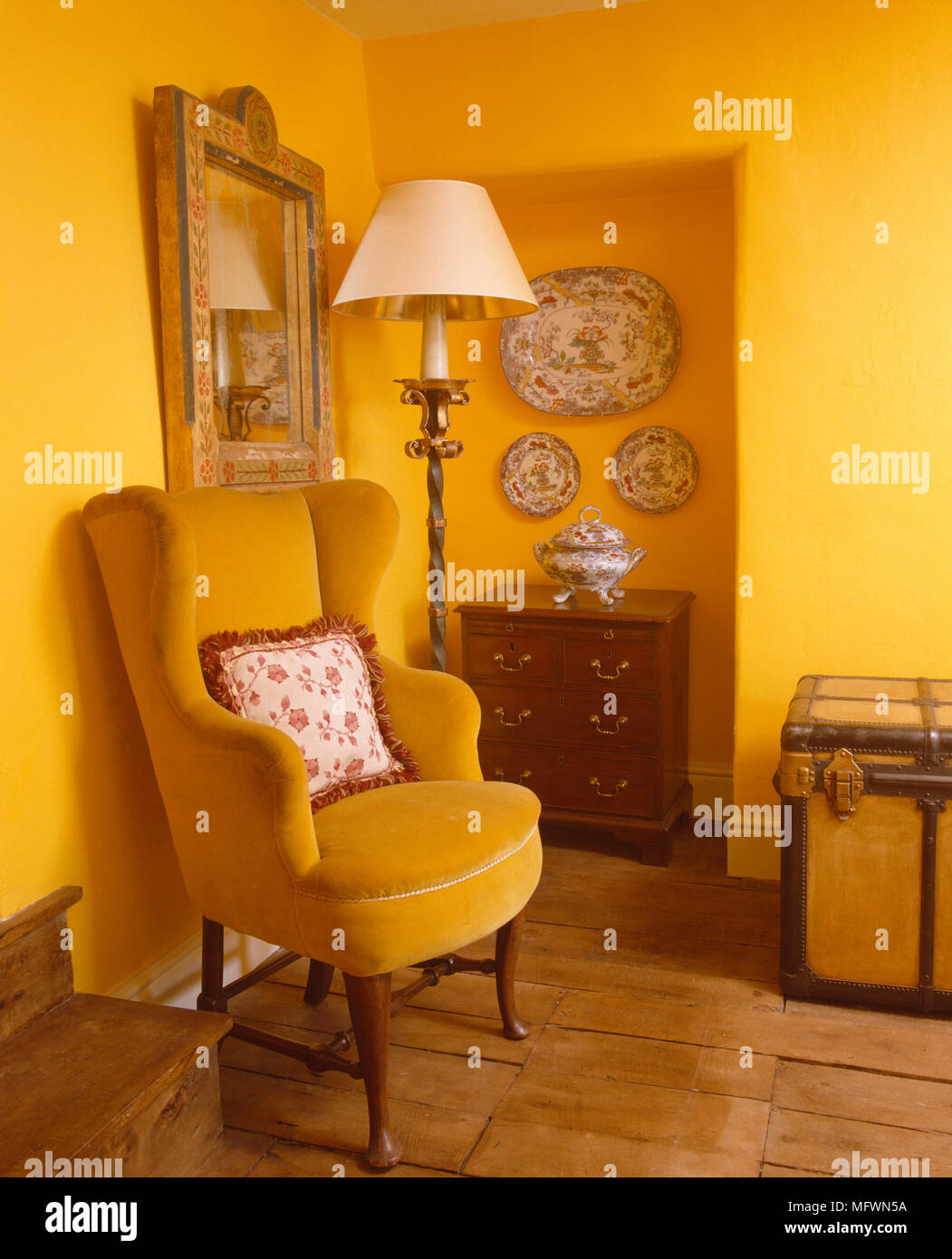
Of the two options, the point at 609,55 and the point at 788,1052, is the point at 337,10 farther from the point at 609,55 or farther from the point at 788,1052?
the point at 788,1052

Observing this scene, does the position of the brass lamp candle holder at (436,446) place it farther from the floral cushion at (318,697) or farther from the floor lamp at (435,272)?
the floral cushion at (318,697)

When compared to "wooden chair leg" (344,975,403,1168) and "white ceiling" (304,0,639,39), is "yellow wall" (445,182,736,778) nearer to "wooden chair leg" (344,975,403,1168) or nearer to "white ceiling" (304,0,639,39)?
"white ceiling" (304,0,639,39)

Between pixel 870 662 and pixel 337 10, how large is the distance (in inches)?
93.5

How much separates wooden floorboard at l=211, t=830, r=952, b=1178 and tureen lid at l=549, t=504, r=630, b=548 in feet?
3.71

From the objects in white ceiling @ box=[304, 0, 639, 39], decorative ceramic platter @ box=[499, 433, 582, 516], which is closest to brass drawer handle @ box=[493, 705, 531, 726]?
decorative ceramic platter @ box=[499, 433, 582, 516]

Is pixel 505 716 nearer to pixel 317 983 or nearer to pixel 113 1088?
pixel 317 983

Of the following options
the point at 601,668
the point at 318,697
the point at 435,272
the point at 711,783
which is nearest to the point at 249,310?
the point at 435,272

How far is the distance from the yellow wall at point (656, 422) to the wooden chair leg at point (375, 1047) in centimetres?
208

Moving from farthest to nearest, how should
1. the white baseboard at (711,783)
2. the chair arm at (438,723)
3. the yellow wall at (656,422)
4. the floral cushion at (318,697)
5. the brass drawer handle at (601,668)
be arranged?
the white baseboard at (711,783) → the yellow wall at (656,422) → the brass drawer handle at (601,668) → the chair arm at (438,723) → the floral cushion at (318,697)

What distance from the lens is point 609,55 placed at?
10.2 ft

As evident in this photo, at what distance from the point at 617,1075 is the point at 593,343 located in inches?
92.7

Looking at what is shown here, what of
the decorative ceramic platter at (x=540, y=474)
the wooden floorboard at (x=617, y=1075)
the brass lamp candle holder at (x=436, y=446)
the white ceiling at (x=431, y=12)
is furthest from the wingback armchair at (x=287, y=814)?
the white ceiling at (x=431, y=12)

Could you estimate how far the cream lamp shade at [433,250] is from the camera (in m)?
2.75
